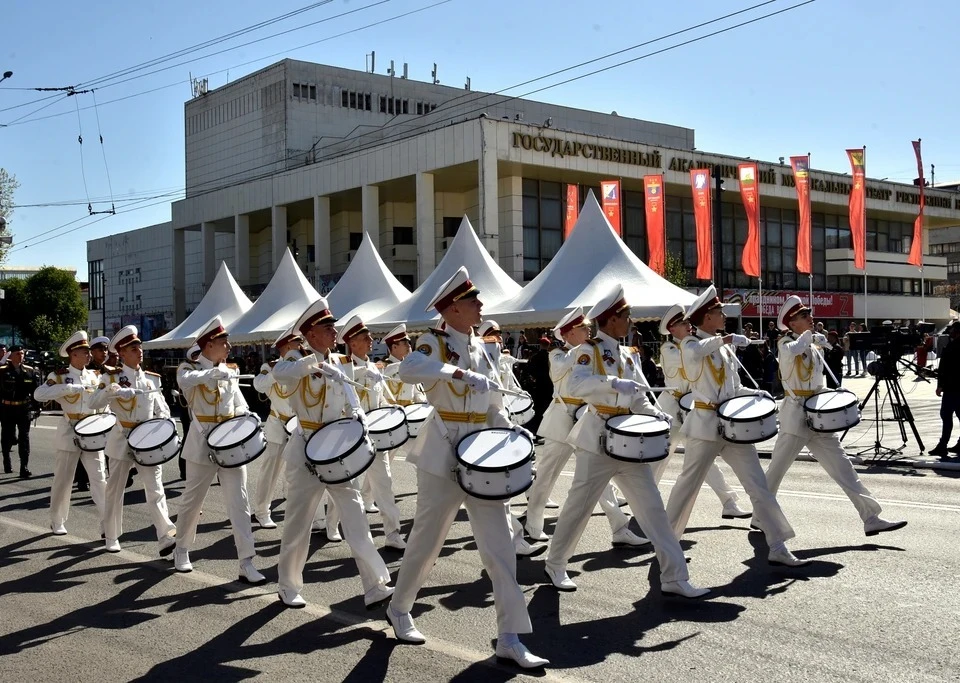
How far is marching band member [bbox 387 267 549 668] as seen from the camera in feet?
18.7

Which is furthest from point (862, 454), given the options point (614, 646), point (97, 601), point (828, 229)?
point (828, 229)

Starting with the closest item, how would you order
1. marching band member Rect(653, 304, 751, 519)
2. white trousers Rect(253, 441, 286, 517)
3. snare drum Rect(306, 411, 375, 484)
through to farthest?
snare drum Rect(306, 411, 375, 484), marching band member Rect(653, 304, 751, 519), white trousers Rect(253, 441, 286, 517)

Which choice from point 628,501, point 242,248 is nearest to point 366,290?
point 628,501

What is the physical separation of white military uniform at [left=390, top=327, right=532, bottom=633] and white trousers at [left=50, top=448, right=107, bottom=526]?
16.9ft

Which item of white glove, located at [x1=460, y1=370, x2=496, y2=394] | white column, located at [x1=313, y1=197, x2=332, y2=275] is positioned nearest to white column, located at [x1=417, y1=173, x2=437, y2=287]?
white column, located at [x1=313, y1=197, x2=332, y2=275]

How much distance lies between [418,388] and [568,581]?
4539 millimetres

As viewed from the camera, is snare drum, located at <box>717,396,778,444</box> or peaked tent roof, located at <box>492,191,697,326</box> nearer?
snare drum, located at <box>717,396,778,444</box>

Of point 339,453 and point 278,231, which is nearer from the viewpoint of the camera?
point 339,453

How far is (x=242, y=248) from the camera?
54.5 metres

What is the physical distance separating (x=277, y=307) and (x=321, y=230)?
19.3 metres

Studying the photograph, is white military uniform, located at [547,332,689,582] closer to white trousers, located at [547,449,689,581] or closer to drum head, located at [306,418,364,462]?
white trousers, located at [547,449,689,581]

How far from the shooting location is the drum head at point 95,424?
9.99 metres

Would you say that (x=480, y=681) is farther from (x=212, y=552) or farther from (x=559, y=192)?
(x=559, y=192)

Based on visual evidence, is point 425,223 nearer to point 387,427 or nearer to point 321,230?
point 321,230
